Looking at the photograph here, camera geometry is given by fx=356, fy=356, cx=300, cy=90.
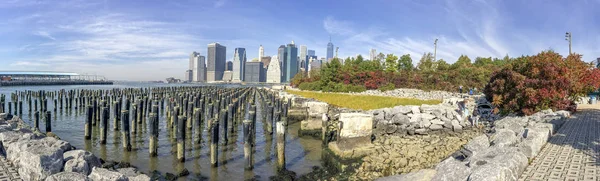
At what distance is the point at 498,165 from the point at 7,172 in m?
9.53

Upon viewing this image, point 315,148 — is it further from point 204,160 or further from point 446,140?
point 446,140

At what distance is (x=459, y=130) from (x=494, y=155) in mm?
11907

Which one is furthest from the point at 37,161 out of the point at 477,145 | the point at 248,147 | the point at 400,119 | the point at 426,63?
the point at 426,63

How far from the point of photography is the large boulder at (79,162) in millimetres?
7127

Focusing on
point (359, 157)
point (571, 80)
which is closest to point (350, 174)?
point (359, 157)

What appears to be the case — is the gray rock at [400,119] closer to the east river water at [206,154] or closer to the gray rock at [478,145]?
the east river water at [206,154]

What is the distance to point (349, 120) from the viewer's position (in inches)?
531

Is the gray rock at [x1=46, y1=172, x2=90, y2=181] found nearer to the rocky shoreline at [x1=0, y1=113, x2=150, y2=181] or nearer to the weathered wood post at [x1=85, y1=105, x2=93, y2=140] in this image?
the rocky shoreline at [x1=0, y1=113, x2=150, y2=181]

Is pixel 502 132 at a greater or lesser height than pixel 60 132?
greater

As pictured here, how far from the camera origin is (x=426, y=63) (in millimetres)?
51125

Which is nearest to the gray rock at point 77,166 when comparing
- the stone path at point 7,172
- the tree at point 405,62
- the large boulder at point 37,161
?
the large boulder at point 37,161

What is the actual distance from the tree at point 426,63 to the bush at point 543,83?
29.8 metres

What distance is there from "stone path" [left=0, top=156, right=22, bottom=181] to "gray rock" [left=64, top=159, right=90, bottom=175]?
1.09 m

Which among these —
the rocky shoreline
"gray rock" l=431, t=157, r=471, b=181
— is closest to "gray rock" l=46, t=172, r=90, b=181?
the rocky shoreline
